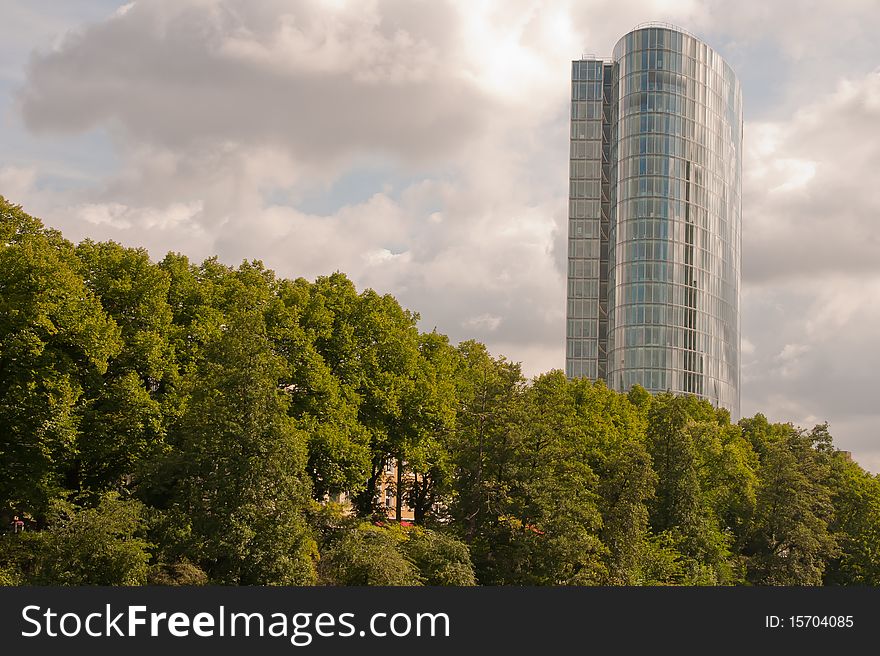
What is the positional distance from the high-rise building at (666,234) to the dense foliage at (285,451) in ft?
318

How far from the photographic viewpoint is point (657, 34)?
183 meters

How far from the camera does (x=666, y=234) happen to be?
17838 centimetres

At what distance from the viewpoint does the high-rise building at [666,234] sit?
177625 millimetres

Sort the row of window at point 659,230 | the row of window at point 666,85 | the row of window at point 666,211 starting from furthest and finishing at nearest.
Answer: the row of window at point 666,85
the row of window at point 666,211
the row of window at point 659,230

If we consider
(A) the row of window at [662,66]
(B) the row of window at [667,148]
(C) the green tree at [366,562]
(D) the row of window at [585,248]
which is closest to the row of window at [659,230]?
(B) the row of window at [667,148]

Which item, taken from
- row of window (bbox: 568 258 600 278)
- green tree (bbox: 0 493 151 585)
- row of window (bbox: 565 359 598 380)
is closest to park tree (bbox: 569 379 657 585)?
green tree (bbox: 0 493 151 585)

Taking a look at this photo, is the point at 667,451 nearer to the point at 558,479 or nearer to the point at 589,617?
the point at 558,479

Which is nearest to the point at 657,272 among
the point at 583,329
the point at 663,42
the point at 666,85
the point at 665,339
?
the point at 665,339

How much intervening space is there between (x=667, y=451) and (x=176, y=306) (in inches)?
1400

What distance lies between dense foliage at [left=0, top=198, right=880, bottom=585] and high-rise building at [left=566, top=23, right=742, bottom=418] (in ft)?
318

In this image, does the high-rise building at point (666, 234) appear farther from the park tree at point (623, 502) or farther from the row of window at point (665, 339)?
the park tree at point (623, 502)

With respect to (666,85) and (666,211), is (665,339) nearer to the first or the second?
(666,211)

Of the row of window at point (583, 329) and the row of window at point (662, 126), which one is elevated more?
the row of window at point (662, 126)

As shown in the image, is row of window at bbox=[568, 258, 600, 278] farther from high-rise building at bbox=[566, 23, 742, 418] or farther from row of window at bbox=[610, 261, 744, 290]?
row of window at bbox=[610, 261, 744, 290]
